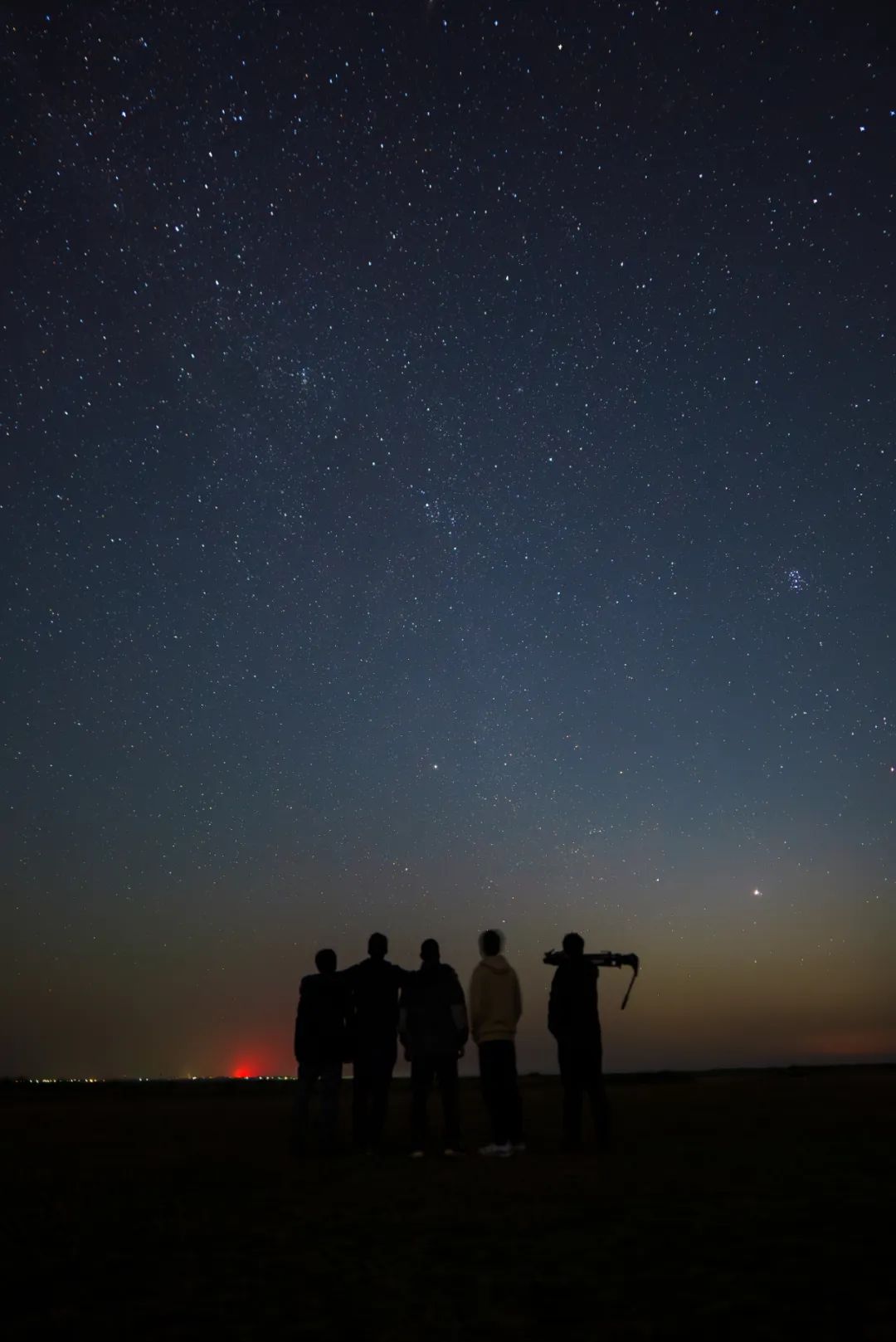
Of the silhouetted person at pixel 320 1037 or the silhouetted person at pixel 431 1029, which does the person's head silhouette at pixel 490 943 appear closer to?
the silhouetted person at pixel 431 1029

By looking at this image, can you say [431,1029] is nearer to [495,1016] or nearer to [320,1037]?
[495,1016]

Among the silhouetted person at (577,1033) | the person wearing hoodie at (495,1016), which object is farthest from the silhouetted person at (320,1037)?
the silhouetted person at (577,1033)

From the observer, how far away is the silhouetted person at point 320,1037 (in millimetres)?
9797

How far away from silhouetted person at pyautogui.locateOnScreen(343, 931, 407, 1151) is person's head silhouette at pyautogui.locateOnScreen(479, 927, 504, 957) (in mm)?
748

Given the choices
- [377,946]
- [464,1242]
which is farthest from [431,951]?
[464,1242]

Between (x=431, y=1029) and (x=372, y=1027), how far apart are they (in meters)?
0.56

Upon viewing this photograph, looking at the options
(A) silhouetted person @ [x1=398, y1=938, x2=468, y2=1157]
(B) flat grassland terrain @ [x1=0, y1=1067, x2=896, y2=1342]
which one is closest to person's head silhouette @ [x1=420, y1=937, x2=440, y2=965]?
(A) silhouetted person @ [x1=398, y1=938, x2=468, y2=1157]

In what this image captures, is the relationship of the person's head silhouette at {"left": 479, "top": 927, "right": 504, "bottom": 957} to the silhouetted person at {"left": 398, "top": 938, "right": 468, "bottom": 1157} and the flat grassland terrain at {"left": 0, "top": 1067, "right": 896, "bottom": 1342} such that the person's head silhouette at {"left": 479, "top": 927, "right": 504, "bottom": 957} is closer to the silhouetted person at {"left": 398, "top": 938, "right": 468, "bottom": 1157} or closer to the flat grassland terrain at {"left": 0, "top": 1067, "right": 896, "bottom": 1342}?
the silhouetted person at {"left": 398, "top": 938, "right": 468, "bottom": 1157}

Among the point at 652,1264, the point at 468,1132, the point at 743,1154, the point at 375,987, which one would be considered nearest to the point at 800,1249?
the point at 652,1264

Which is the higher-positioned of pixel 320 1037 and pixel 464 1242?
pixel 320 1037

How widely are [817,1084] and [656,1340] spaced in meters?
19.5

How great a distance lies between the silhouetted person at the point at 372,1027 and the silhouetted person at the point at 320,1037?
120mm

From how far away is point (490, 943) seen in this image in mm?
9781

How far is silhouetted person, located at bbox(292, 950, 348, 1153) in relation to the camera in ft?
32.1
